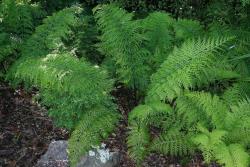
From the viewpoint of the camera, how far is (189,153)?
453 centimetres

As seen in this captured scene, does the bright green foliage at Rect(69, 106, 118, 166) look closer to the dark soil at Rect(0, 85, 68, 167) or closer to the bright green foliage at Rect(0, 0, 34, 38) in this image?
the dark soil at Rect(0, 85, 68, 167)

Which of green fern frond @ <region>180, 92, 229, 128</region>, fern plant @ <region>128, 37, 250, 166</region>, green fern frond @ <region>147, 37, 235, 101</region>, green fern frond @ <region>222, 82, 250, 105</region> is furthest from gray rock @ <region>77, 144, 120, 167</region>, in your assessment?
green fern frond @ <region>222, 82, 250, 105</region>

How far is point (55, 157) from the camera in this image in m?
4.42

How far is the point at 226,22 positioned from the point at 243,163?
2.85 metres

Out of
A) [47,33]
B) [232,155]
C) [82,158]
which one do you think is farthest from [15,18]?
[232,155]

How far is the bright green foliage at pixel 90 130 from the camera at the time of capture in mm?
4199

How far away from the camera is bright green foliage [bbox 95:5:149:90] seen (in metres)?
5.01

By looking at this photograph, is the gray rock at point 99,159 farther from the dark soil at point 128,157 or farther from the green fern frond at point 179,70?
the green fern frond at point 179,70

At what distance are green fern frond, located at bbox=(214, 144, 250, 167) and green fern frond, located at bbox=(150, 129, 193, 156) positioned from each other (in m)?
0.39

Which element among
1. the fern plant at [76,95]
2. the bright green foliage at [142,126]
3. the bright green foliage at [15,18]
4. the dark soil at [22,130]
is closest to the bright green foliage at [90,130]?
the fern plant at [76,95]

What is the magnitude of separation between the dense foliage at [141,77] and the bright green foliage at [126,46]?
0.01 meters

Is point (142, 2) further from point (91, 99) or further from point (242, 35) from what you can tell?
point (91, 99)

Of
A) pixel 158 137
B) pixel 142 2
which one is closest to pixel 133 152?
pixel 158 137

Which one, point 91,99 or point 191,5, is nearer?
point 91,99
